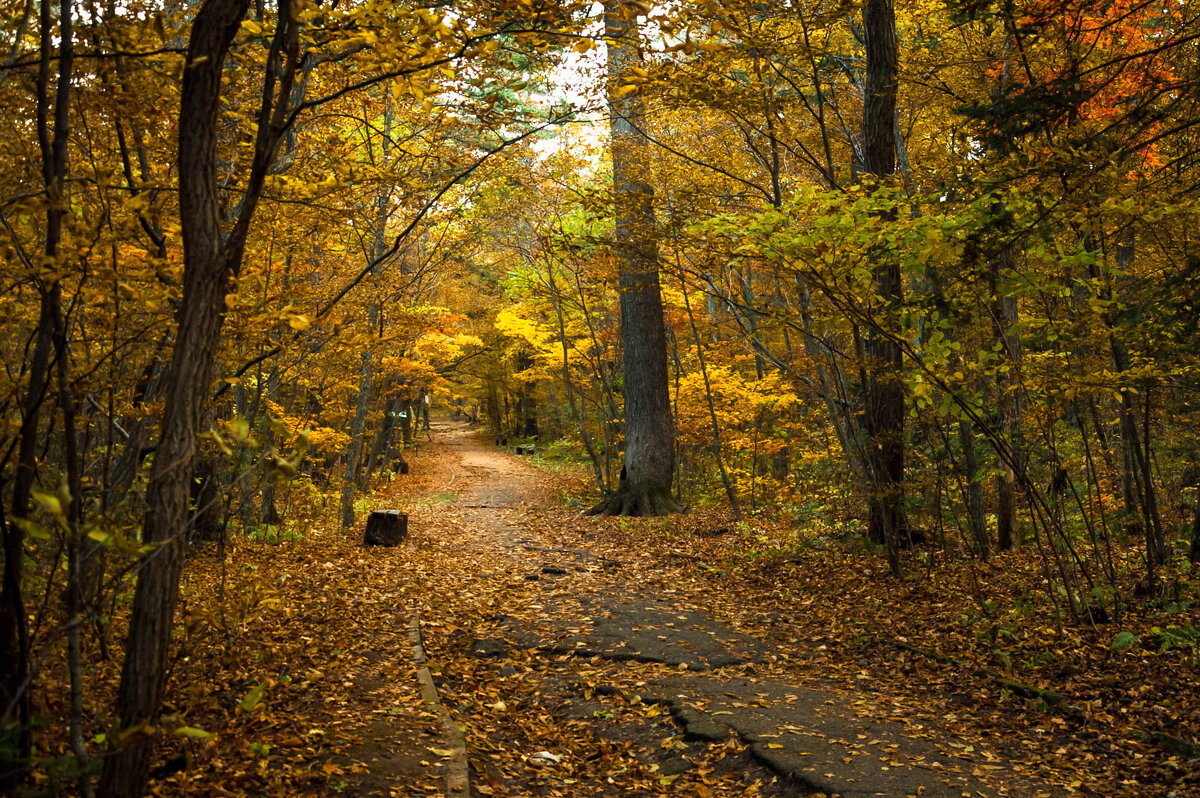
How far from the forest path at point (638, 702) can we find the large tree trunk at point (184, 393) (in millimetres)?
1784

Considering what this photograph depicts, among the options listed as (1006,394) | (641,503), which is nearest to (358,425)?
(641,503)

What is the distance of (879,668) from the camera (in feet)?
18.9

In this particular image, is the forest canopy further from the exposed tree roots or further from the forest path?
the forest path

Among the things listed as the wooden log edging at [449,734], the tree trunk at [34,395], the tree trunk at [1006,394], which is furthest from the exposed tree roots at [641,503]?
the tree trunk at [34,395]

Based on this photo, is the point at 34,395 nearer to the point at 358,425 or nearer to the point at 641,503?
the point at 358,425

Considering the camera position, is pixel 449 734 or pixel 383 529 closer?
pixel 449 734

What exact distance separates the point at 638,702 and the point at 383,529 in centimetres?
619

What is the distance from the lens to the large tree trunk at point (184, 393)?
2.40 m

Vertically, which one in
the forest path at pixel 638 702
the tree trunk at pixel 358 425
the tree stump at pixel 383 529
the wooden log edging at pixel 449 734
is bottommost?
the forest path at pixel 638 702

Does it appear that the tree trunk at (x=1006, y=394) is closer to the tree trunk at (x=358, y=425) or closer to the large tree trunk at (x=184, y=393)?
the large tree trunk at (x=184, y=393)

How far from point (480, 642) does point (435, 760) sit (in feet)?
8.44

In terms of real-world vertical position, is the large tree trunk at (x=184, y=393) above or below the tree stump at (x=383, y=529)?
above

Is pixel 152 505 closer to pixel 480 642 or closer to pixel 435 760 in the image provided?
pixel 435 760

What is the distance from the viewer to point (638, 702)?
5125 mm
